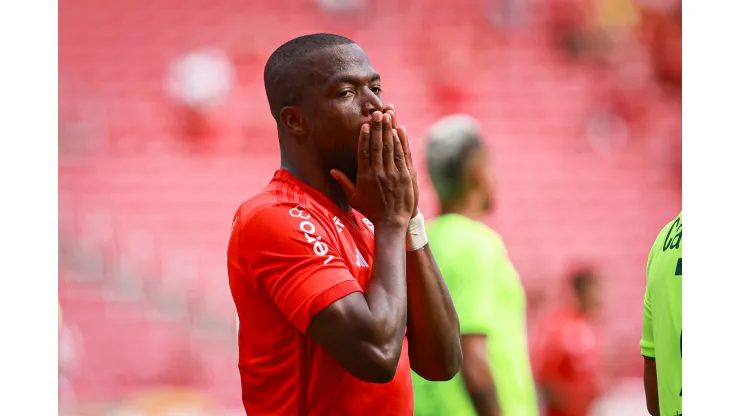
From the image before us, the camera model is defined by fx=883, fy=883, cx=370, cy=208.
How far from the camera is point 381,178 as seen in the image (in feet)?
5.46

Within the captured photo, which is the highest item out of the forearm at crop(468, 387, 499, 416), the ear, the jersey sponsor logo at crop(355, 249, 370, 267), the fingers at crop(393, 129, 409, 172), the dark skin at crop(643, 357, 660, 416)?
the ear

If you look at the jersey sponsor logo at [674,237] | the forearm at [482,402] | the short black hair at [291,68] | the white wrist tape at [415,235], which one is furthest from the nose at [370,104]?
the forearm at [482,402]

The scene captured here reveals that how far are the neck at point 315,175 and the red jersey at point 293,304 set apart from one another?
0.07 m

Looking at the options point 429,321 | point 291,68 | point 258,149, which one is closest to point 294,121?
point 291,68

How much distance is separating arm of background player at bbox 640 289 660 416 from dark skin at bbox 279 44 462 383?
2.67ft

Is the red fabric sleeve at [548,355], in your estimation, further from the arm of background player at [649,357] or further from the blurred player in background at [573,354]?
the arm of background player at [649,357]

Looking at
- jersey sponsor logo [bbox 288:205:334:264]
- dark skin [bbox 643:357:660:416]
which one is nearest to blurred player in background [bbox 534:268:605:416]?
dark skin [bbox 643:357:660:416]

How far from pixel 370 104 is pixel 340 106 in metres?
0.06

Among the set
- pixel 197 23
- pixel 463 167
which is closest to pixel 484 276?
pixel 463 167

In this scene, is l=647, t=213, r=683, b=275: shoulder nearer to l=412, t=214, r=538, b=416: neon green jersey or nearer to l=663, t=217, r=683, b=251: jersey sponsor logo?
l=663, t=217, r=683, b=251: jersey sponsor logo

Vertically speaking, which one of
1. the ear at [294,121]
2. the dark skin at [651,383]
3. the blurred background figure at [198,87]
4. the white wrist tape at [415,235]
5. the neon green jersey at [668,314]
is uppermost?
the blurred background figure at [198,87]

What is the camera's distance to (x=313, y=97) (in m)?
1.73

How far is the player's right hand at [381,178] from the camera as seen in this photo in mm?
1653

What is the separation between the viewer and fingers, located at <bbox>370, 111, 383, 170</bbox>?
5.47 ft
